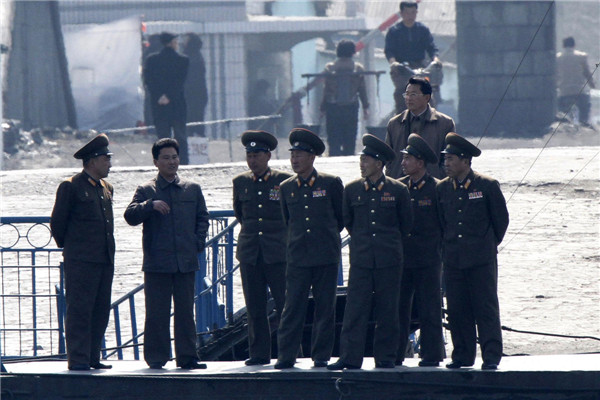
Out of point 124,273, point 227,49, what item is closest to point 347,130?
point 124,273

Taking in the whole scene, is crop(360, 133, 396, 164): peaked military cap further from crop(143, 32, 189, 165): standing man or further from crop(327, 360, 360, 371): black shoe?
crop(143, 32, 189, 165): standing man

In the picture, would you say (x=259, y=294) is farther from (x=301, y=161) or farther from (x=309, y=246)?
(x=301, y=161)

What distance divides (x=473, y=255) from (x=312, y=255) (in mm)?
1114

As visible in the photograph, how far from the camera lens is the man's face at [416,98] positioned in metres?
9.37

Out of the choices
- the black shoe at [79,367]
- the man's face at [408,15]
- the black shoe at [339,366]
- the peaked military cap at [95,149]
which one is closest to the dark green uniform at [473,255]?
the black shoe at [339,366]

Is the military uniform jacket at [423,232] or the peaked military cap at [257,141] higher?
the peaked military cap at [257,141]

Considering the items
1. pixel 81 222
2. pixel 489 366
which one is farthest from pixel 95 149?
pixel 489 366

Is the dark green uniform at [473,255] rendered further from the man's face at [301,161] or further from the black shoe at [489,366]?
the man's face at [301,161]

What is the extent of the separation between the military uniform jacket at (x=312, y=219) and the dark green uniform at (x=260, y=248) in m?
0.15

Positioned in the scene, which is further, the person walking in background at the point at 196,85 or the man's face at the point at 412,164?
the person walking in background at the point at 196,85

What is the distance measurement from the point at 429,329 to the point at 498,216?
948 mm

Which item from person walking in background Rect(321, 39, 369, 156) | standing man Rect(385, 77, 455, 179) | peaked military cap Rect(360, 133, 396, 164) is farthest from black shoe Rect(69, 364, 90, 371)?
person walking in background Rect(321, 39, 369, 156)

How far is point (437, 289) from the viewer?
884 centimetres

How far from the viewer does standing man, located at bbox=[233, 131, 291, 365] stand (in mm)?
8867
